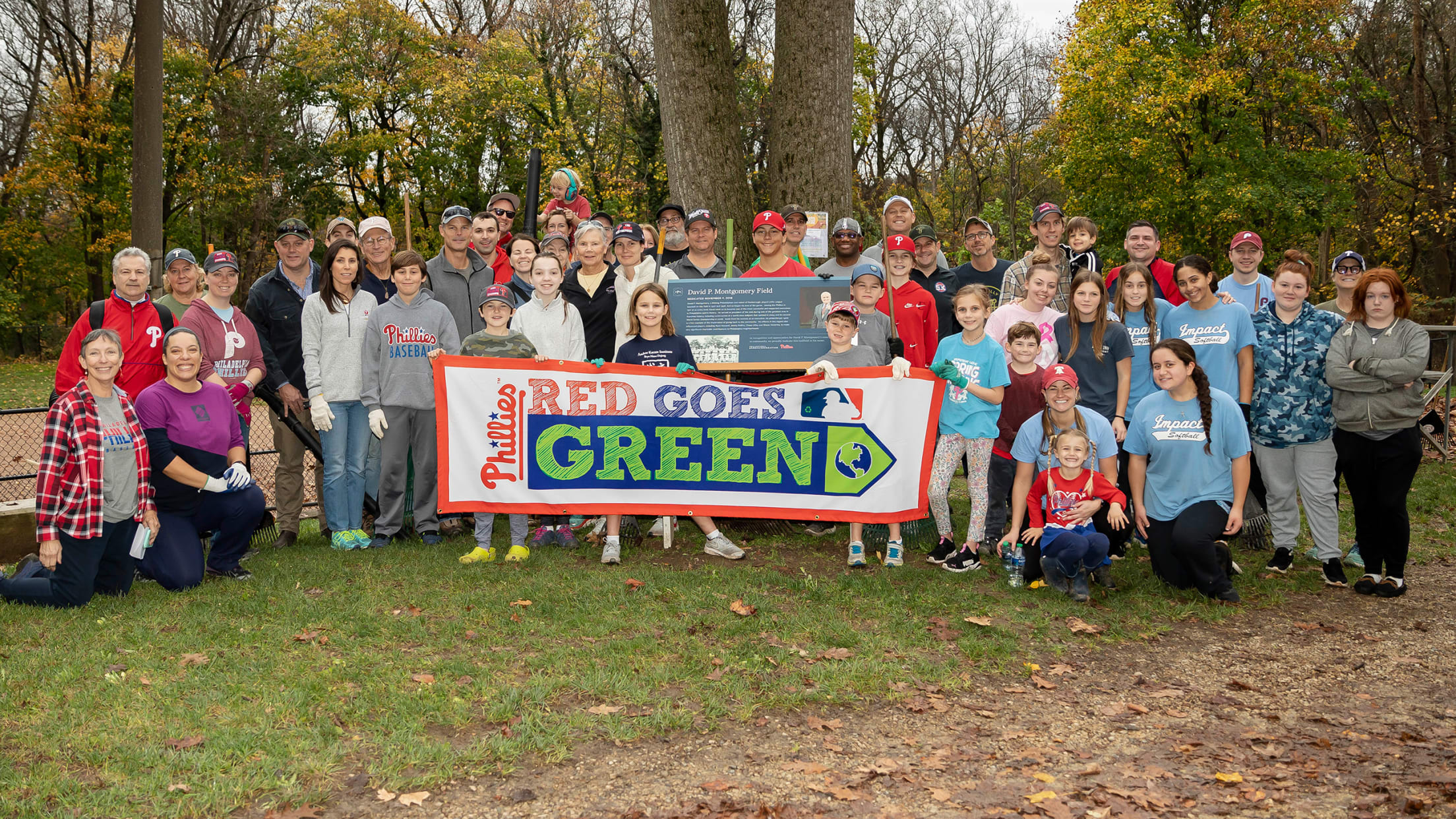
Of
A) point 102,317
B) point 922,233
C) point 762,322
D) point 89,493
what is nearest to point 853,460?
point 762,322

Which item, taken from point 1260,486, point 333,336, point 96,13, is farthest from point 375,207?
point 1260,486

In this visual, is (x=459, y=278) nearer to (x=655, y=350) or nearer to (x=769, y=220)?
(x=655, y=350)

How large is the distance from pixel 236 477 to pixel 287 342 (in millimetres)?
1721

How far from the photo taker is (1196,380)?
22.6 ft

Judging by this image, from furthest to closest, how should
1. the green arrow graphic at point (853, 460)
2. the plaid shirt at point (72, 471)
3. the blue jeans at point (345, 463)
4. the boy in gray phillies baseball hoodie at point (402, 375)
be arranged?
the blue jeans at point (345, 463)
the boy in gray phillies baseball hoodie at point (402, 375)
the green arrow graphic at point (853, 460)
the plaid shirt at point (72, 471)

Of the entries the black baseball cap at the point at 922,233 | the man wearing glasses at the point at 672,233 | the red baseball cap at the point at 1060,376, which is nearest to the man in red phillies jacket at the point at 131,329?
the man wearing glasses at the point at 672,233

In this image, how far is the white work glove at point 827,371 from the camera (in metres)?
7.52

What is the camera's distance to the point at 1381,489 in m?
6.98

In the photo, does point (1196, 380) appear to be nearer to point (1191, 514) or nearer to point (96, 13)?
point (1191, 514)

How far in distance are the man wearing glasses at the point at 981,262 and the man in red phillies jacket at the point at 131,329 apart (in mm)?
6664

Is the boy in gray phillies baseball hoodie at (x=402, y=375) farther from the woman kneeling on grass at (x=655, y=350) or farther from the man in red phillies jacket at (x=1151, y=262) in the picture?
the man in red phillies jacket at (x=1151, y=262)

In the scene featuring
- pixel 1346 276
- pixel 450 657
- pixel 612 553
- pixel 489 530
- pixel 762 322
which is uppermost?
pixel 1346 276

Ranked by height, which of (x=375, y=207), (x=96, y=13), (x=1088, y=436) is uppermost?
(x=96, y=13)

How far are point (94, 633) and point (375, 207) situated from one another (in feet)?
125
